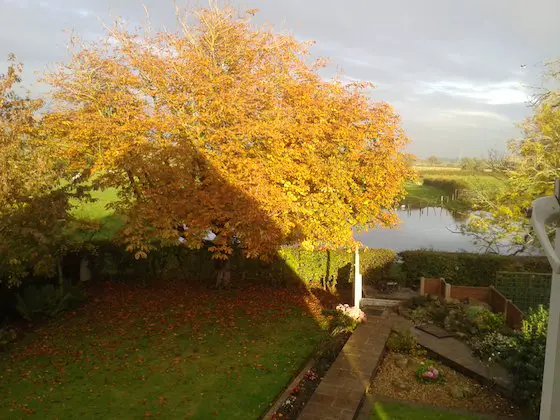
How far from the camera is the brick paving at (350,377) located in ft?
23.6

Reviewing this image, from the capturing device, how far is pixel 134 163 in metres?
11.4

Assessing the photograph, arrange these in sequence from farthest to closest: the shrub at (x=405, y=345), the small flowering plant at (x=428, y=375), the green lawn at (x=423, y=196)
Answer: the green lawn at (x=423, y=196) → the shrub at (x=405, y=345) → the small flowering plant at (x=428, y=375)

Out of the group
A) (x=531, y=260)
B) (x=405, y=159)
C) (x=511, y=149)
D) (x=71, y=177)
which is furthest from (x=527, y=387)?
Answer: (x=71, y=177)

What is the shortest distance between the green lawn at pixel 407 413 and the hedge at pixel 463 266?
30.4 ft

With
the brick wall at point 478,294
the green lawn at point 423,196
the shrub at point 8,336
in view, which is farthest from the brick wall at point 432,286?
the green lawn at point 423,196

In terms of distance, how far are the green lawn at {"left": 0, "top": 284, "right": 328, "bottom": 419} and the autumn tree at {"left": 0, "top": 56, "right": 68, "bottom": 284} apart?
2.36 meters

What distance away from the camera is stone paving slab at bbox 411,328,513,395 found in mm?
8473

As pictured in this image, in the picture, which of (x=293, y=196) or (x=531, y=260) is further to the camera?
(x=531, y=260)

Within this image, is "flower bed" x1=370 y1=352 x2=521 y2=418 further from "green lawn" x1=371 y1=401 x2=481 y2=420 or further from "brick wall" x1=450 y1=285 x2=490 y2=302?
"brick wall" x1=450 y1=285 x2=490 y2=302

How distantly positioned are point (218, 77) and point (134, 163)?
335 cm

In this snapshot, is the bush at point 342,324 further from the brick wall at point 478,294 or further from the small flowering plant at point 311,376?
the brick wall at point 478,294

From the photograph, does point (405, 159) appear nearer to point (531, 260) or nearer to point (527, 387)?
point (531, 260)

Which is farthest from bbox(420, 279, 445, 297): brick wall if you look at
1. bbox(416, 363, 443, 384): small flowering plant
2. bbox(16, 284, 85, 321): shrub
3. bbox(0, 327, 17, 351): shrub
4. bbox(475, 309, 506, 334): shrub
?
bbox(0, 327, 17, 351): shrub

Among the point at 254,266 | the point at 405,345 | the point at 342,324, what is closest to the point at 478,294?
the point at 405,345
